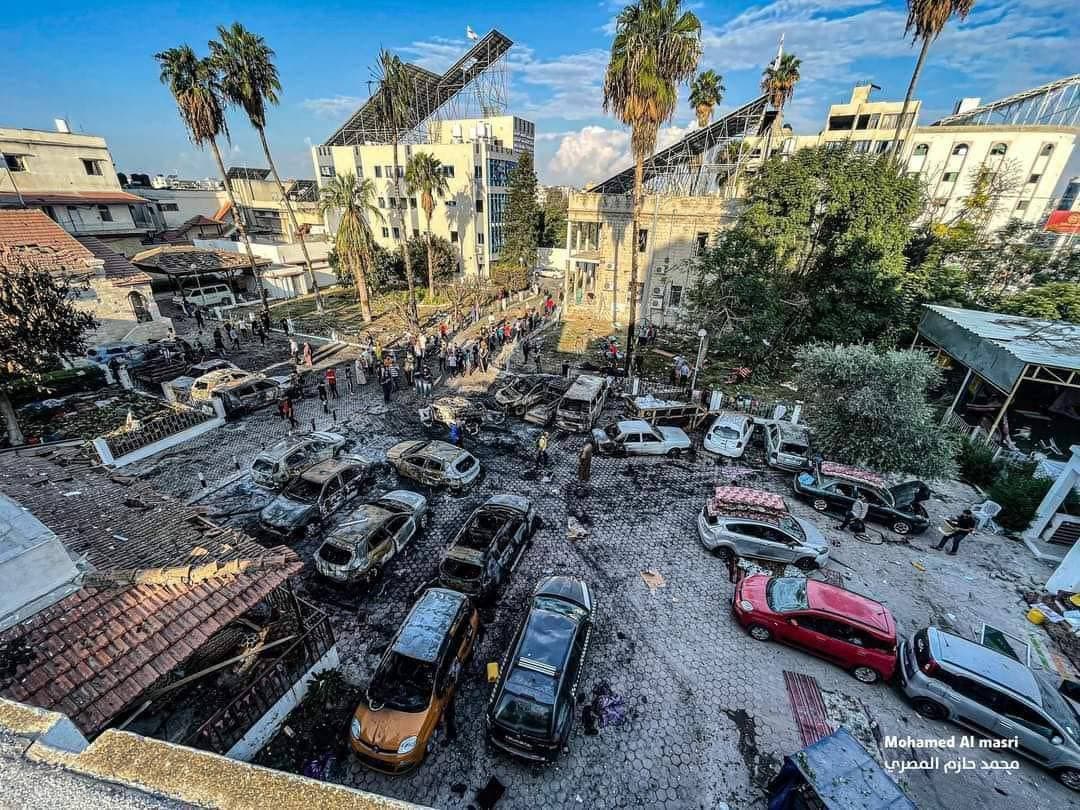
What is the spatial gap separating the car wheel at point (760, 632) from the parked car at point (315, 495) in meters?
11.5

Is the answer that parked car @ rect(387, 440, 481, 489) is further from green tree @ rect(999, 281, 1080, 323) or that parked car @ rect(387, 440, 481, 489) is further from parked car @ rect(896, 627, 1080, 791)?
green tree @ rect(999, 281, 1080, 323)

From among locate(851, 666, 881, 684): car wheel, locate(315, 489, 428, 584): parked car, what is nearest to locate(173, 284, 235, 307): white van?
locate(315, 489, 428, 584): parked car

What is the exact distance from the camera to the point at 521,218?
149ft

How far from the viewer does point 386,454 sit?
1569 centimetres

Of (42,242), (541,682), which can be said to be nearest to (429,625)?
(541,682)

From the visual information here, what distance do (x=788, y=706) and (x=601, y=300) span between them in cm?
2822

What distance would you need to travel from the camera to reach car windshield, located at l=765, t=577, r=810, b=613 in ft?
30.1

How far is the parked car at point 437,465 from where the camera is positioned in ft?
45.8

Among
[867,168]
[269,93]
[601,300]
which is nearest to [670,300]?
[601,300]

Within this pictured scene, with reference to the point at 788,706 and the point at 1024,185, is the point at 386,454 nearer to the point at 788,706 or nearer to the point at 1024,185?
the point at 788,706

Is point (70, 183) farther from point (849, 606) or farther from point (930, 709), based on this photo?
point (930, 709)

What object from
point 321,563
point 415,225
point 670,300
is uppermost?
point 415,225

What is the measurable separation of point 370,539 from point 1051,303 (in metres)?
29.9

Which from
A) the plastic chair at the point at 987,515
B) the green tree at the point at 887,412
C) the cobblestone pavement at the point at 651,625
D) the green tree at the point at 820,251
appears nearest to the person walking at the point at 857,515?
the cobblestone pavement at the point at 651,625
